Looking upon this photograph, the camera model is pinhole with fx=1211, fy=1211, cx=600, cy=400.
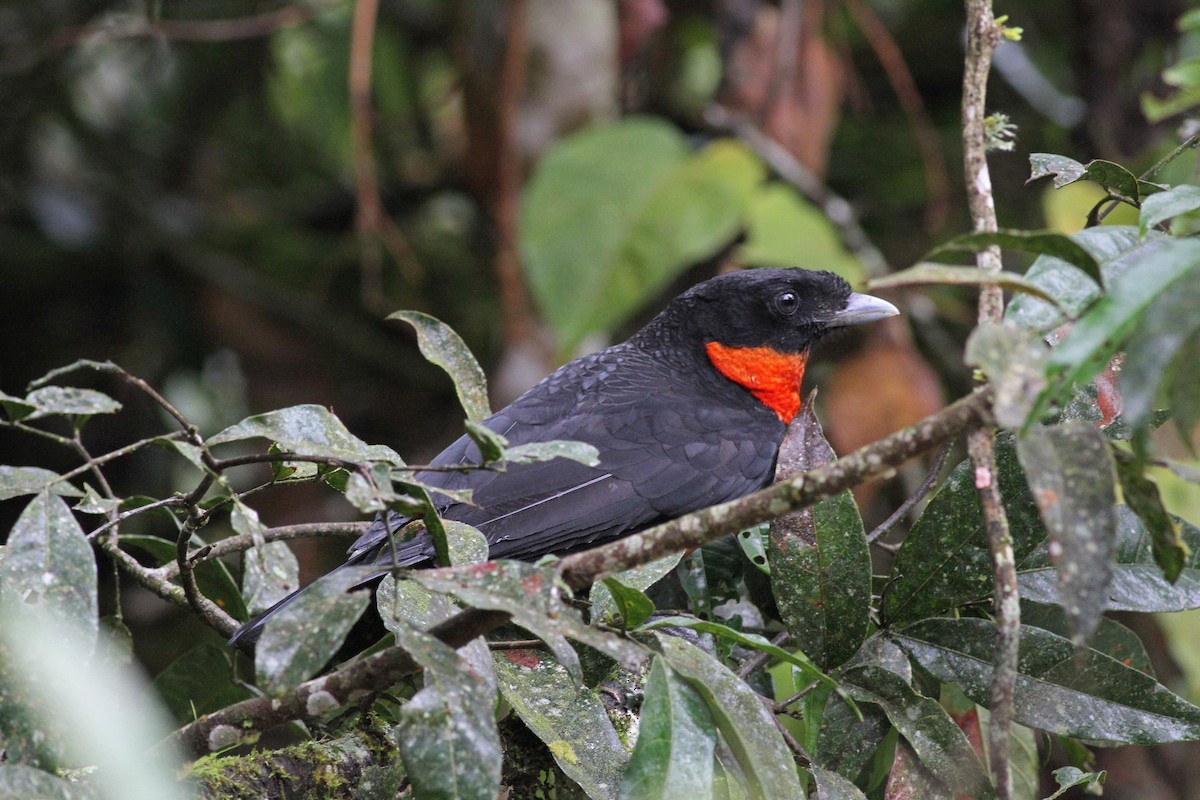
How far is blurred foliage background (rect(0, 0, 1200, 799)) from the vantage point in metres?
4.64

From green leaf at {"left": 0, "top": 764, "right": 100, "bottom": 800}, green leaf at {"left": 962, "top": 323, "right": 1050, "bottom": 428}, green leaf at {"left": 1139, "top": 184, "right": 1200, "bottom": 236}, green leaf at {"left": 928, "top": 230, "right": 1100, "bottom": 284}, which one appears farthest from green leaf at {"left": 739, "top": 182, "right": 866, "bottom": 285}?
green leaf at {"left": 0, "top": 764, "right": 100, "bottom": 800}

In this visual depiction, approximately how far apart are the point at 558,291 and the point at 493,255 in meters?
1.62

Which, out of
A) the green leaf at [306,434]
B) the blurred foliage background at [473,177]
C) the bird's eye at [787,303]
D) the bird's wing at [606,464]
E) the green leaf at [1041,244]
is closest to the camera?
the green leaf at [1041,244]

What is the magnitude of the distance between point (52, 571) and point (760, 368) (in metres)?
2.61

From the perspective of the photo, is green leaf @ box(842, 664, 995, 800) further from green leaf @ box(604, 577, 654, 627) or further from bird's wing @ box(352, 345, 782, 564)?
bird's wing @ box(352, 345, 782, 564)

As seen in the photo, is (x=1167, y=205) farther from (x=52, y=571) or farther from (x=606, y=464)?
(x=606, y=464)

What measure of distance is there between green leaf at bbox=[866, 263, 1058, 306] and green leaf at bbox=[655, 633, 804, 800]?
61cm

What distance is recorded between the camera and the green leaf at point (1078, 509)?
122 cm

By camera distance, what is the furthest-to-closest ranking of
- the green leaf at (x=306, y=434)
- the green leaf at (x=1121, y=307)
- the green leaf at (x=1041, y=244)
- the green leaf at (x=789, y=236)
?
the green leaf at (x=789, y=236) → the green leaf at (x=306, y=434) → the green leaf at (x=1041, y=244) → the green leaf at (x=1121, y=307)

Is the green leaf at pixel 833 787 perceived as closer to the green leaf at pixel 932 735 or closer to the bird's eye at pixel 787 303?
the green leaf at pixel 932 735

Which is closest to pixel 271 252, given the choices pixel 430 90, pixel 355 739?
pixel 430 90

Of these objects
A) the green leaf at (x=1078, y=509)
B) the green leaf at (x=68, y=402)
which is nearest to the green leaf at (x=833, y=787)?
the green leaf at (x=1078, y=509)

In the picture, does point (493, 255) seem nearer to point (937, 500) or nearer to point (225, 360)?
point (225, 360)

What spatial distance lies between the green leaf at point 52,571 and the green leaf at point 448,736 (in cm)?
38
